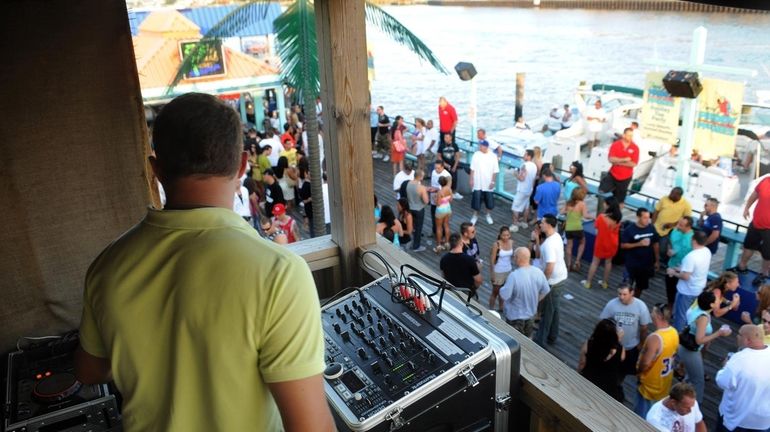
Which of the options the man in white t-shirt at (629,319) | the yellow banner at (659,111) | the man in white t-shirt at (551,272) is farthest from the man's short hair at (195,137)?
the yellow banner at (659,111)

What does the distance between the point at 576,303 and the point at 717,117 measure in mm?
5309

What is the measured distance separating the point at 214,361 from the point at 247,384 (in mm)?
73

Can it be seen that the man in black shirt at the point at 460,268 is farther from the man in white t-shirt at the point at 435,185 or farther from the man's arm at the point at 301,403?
the man's arm at the point at 301,403

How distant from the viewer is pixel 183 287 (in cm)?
110

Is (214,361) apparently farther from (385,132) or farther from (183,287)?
(385,132)

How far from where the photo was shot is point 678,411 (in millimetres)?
3822

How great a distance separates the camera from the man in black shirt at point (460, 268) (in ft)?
19.6

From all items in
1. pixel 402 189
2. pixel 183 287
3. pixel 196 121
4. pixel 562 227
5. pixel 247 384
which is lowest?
pixel 562 227

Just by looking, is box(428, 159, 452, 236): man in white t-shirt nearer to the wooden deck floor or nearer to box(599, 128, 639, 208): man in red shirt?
the wooden deck floor

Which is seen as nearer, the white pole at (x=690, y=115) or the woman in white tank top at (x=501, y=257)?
the woman in white tank top at (x=501, y=257)

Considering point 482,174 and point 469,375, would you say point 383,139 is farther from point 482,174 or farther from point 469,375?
point 469,375

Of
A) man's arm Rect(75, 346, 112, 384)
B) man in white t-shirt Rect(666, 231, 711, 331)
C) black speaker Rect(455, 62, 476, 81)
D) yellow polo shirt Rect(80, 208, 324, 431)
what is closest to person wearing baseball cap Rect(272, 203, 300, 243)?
man in white t-shirt Rect(666, 231, 711, 331)

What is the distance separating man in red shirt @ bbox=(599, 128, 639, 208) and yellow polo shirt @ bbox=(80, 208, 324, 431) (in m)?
9.02

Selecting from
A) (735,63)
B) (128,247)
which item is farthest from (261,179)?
(735,63)
